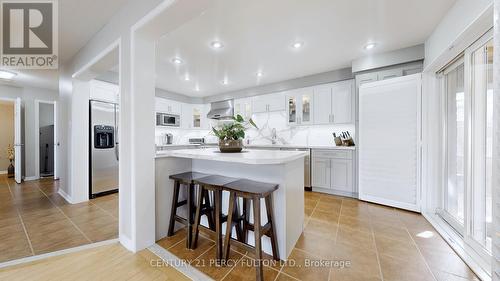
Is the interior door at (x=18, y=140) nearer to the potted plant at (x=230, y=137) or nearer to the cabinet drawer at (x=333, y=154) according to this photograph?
the potted plant at (x=230, y=137)

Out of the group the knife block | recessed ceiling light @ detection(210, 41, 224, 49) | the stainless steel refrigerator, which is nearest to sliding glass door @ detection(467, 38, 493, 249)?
the knife block

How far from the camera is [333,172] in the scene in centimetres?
342

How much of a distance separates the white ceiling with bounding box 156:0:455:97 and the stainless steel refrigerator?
1.21 meters

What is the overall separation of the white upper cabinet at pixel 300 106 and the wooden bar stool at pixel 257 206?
2.73m

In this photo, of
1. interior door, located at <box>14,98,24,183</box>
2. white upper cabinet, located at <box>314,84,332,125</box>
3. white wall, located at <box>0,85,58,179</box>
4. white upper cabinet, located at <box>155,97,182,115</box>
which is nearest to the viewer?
white upper cabinet, located at <box>314,84,332,125</box>

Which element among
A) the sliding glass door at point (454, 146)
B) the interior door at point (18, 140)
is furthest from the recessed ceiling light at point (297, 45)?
the interior door at point (18, 140)

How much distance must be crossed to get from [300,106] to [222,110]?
2.15 m

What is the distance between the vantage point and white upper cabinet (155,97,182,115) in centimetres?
479

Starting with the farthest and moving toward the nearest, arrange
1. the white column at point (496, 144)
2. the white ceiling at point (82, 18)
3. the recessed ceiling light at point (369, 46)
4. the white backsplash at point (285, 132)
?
the white backsplash at point (285, 132)
the recessed ceiling light at point (369, 46)
the white ceiling at point (82, 18)
the white column at point (496, 144)

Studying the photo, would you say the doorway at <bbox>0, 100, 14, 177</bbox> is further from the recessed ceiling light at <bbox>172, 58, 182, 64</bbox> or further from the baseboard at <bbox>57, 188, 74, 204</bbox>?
the recessed ceiling light at <bbox>172, 58, 182, 64</bbox>

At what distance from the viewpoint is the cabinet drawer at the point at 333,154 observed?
3.29m

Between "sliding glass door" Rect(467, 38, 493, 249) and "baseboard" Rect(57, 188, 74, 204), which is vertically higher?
"sliding glass door" Rect(467, 38, 493, 249)

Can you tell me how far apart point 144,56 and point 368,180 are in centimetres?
335

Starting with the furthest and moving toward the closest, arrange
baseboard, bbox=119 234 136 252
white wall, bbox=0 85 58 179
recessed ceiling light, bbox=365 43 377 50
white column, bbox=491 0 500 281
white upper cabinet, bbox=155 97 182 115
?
white upper cabinet, bbox=155 97 182 115 < white wall, bbox=0 85 58 179 < recessed ceiling light, bbox=365 43 377 50 < baseboard, bbox=119 234 136 252 < white column, bbox=491 0 500 281
